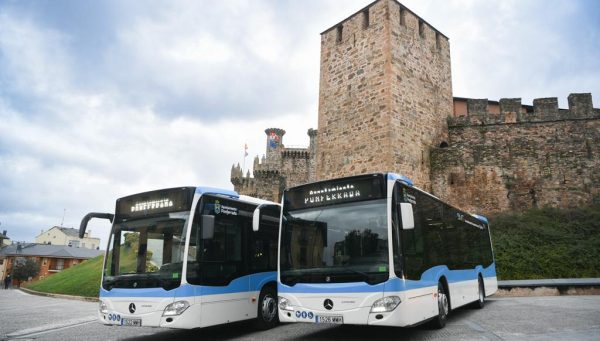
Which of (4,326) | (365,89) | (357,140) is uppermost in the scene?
(365,89)

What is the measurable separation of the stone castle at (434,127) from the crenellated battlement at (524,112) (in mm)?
43

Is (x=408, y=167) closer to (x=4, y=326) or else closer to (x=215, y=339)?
(x=215, y=339)

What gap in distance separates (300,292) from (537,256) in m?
11.7

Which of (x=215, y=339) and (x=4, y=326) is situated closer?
(x=215, y=339)

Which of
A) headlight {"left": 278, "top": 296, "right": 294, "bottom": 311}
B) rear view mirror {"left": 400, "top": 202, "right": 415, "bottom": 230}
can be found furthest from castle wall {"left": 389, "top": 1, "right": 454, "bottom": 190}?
headlight {"left": 278, "top": 296, "right": 294, "bottom": 311}

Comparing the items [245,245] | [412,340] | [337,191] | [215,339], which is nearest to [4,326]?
[215,339]

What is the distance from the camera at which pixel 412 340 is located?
5961 mm

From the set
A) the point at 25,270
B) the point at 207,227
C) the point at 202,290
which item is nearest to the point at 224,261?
the point at 202,290

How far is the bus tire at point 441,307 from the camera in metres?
6.74

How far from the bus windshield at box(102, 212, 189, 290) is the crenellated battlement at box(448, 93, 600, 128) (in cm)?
1461

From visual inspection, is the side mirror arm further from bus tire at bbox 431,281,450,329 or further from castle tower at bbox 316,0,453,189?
castle tower at bbox 316,0,453,189

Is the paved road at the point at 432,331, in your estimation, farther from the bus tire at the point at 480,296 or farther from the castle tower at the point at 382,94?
the castle tower at the point at 382,94

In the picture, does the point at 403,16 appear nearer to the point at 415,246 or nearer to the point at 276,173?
the point at 415,246

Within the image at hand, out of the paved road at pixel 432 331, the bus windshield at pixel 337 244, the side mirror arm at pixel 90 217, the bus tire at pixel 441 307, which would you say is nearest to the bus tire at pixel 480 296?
the paved road at pixel 432 331
